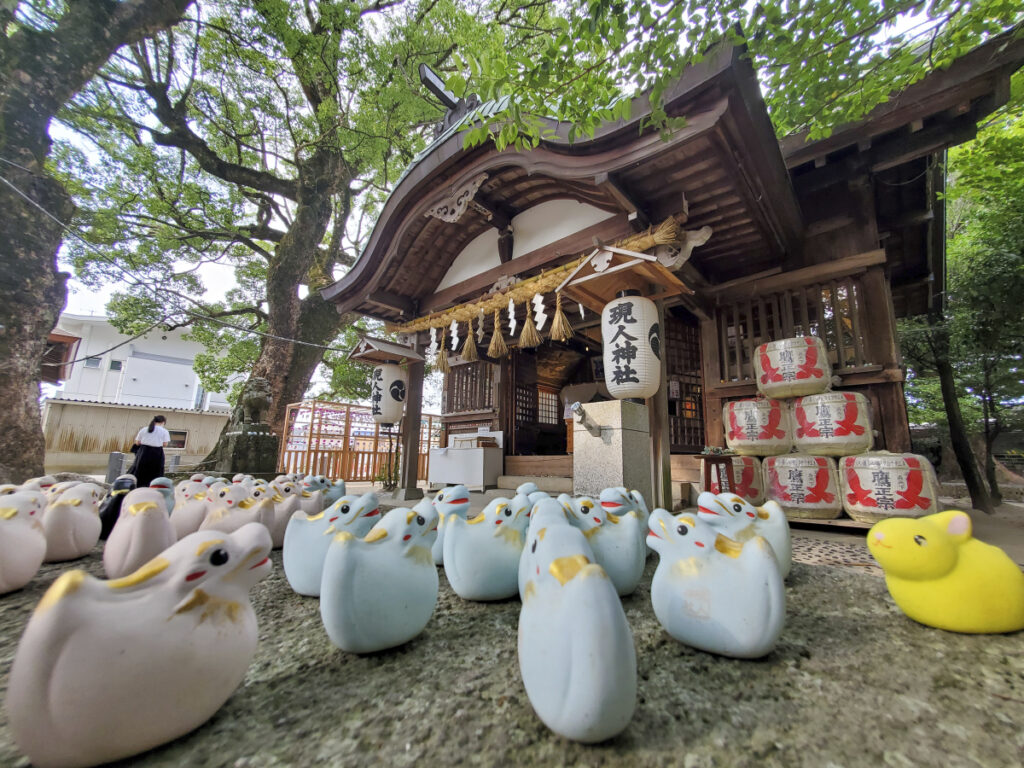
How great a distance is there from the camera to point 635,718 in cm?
133

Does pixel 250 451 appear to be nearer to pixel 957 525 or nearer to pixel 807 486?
pixel 807 486

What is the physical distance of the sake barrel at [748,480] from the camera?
5.00 meters

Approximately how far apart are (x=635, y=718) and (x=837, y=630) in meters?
1.45

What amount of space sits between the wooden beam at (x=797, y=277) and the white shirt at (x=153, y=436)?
10129 mm

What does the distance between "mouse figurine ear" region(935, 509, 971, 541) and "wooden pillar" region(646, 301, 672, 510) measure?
266 centimetres

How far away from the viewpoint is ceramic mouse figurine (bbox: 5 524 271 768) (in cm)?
100

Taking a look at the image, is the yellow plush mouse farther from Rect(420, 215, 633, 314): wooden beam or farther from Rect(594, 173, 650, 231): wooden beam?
Rect(420, 215, 633, 314): wooden beam

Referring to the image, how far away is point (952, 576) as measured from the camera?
1.98 meters

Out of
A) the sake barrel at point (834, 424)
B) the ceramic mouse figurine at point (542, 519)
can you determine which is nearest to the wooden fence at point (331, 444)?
the sake barrel at point (834, 424)

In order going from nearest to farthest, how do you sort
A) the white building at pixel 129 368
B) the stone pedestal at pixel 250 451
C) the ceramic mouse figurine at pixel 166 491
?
1. the ceramic mouse figurine at pixel 166 491
2. the stone pedestal at pixel 250 451
3. the white building at pixel 129 368

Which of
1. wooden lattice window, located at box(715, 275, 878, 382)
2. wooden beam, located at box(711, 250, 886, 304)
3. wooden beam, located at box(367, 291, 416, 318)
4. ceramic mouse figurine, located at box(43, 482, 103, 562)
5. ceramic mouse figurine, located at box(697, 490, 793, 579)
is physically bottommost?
ceramic mouse figurine, located at box(43, 482, 103, 562)

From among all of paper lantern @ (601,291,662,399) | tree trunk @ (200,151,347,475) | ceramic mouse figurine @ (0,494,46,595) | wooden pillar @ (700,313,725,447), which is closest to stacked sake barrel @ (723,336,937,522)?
wooden pillar @ (700,313,725,447)

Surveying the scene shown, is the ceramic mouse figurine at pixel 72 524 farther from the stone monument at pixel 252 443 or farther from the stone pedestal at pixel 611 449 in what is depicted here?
the stone pedestal at pixel 611 449

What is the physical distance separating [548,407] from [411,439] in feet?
15.5
